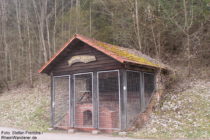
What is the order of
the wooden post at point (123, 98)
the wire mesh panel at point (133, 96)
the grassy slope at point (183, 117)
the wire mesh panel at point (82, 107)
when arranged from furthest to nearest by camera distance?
1. the wire mesh panel at point (82, 107)
2. the wire mesh panel at point (133, 96)
3. the wooden post at point (123, 98)
4. the grassy slope at point (183, 117)

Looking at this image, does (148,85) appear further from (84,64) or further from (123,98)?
(84,64)

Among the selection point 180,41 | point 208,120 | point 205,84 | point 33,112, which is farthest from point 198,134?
point 180,41

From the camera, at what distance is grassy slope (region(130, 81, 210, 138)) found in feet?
28.1

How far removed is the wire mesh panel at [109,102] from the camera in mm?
9523

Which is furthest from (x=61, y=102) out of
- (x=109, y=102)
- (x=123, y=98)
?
(x=123, y=98)

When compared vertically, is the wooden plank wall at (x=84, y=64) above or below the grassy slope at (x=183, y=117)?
above

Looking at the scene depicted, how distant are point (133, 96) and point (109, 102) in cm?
113

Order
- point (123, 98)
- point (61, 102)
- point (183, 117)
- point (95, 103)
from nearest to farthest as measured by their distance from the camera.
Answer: point (123, 98)
point (95, 103)
point (183, 117)
point (61, 102)

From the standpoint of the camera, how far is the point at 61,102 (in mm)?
11297

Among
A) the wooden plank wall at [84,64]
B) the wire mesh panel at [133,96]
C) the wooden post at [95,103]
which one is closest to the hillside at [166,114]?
the wire mesh panel at [133,96]

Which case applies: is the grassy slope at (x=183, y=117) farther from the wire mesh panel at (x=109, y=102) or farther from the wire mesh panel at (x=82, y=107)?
the wire mesh panel at (x=82, y=107)

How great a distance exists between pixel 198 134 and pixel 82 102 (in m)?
5.27

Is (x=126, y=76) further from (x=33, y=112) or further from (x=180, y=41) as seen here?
(x=180, y=41)

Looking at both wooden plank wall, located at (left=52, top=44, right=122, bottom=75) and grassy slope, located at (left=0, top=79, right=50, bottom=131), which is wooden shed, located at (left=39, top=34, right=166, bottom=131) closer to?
wooden plank wall, located at (left=52, top=44, right=122, bottom=75)
